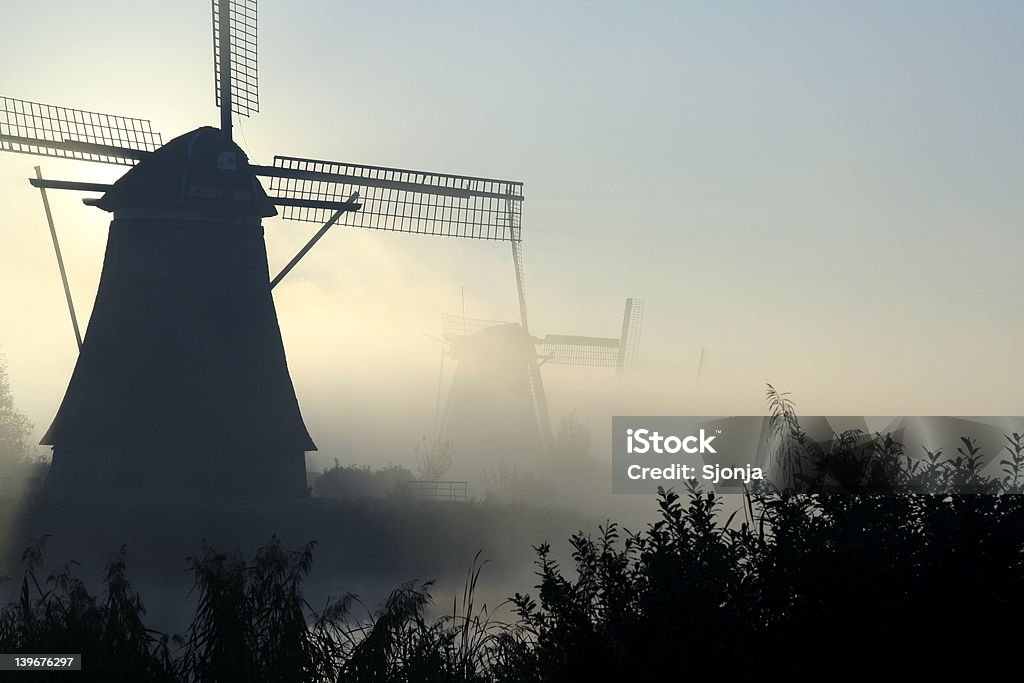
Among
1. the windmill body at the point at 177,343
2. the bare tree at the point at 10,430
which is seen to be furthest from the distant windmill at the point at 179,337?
the bare tree at the point at 10,430

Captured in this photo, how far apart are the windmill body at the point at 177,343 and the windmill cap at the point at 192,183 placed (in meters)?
0.04

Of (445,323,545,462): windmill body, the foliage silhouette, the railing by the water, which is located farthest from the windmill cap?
(445,323,545,462): windmill body

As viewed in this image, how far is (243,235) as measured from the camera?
113 ft

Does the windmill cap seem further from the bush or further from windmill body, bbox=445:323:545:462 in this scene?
windmill body, bbox=445:323:545:462

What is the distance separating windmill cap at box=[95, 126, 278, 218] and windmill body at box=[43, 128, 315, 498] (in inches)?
1.4

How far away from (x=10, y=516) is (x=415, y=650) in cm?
2684

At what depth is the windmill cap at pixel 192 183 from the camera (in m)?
33.3

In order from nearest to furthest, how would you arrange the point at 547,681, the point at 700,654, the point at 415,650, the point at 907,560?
the point at 700,654 → the point at 907,560 → the point at 547,681 → the point at 415,650

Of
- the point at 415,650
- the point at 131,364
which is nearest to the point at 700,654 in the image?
the point at 415,650

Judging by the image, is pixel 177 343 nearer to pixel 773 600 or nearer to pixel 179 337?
pixel 179 337

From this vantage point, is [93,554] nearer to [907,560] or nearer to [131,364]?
[131,364]

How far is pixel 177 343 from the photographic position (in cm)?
3362
